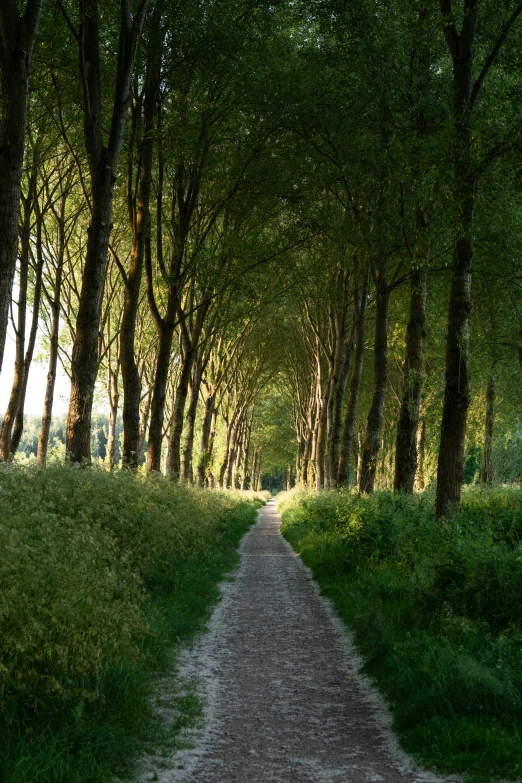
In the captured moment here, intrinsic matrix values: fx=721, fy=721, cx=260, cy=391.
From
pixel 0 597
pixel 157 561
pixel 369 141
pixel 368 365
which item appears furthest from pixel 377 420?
pixel 368 365

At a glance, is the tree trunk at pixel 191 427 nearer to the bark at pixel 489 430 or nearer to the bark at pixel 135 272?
the bark at pixel 135 272

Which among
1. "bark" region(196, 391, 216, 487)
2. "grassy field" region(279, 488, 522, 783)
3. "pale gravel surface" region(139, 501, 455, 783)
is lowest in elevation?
"pale gravel surface" region(139, 501, 455, 783)

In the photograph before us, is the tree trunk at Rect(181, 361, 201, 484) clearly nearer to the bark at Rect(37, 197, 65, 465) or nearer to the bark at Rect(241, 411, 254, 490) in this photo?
the bark at Rect(37, 197, 65, 465)

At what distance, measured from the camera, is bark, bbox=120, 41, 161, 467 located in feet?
63.5

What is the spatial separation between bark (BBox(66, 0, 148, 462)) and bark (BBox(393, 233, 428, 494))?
7.85m

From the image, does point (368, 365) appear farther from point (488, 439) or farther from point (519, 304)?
point (519, 304)

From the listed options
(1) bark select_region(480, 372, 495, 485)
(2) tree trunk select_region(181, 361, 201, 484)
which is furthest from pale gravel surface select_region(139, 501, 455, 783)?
(1) bark select_region(480, 372, 495, 485)

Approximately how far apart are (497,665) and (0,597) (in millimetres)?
4528

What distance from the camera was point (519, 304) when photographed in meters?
29.9

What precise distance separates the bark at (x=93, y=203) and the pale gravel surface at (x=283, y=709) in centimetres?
527

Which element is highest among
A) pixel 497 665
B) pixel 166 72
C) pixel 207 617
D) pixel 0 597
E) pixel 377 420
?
pixel 166 72

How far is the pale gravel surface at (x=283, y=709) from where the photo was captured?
18.3 ft

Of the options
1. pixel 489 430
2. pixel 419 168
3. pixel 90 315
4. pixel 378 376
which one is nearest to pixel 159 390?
pixel 378 376

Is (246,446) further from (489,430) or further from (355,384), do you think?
(355,384)
